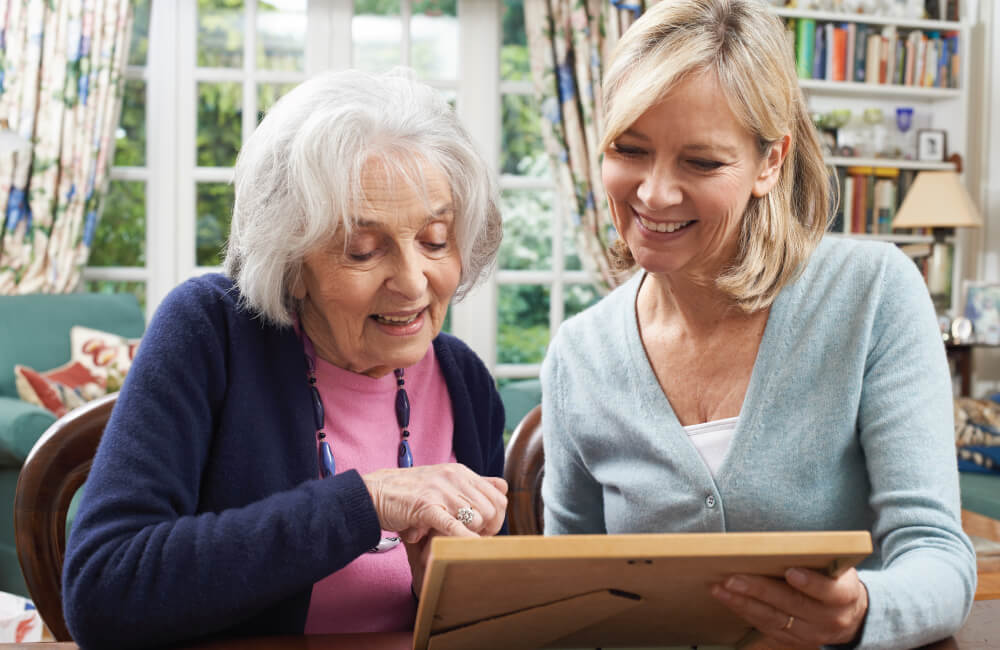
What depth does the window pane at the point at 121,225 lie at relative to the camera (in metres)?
4.51

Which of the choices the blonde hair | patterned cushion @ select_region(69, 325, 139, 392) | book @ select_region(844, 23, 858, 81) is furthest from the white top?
book @ select_region(844, 23, 858, 81)

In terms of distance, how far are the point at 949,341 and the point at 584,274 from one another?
5.86ft

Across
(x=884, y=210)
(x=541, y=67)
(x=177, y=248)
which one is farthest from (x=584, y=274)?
(x=177, y=248)

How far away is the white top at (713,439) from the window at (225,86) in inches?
136

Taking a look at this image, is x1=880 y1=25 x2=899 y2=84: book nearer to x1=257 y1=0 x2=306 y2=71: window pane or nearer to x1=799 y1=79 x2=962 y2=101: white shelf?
x1=799 y1=79 x2=962 y2=101: white shelf

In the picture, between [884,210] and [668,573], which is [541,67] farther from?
[668,573]

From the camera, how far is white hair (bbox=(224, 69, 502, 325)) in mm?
1021

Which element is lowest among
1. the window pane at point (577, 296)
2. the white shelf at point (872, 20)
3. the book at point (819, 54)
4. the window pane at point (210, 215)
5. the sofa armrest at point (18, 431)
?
the sofa armrest at point (18, 431)

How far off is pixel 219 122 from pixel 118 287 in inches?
37.4

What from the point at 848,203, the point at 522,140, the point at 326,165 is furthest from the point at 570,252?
the point at 326,165

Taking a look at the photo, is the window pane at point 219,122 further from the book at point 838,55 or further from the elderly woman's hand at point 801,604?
the elderly woman's hand at point 801,604

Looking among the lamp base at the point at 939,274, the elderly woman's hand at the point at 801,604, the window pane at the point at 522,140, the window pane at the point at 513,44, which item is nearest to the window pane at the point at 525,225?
the window pane at the point at 522,140

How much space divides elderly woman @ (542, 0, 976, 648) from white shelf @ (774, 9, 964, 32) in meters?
3.60

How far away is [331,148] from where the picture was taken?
102 cm
